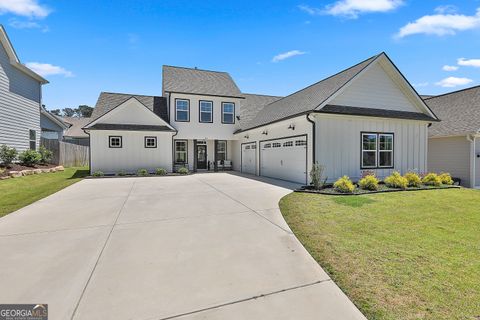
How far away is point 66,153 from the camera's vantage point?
65.9 ft

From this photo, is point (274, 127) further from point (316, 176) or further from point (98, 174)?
point (98, 174)

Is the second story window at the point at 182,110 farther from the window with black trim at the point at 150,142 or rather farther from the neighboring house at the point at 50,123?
the neighboring house at the point at 50,123

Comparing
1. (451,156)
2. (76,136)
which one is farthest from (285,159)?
(76,136)

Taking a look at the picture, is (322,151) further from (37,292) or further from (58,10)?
(58,10)

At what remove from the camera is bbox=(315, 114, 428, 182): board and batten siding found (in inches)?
429

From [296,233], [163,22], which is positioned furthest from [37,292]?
[163,22]

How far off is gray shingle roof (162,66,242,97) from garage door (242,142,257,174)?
4.55m

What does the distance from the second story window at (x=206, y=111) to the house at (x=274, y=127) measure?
77mm

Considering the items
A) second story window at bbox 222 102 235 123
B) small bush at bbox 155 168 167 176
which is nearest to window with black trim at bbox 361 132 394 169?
second story window at bbox 222 102 235 123

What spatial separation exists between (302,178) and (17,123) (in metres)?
17.4

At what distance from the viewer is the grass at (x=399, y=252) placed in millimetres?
2525

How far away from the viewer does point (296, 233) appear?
4.73 metres

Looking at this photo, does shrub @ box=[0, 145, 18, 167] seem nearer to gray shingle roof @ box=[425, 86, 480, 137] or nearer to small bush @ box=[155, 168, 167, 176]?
small bush @ box=[155, 168, 167, 176]

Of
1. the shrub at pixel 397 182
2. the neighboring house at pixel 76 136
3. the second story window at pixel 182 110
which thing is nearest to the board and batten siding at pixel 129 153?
the second story window at pixel 182 110
